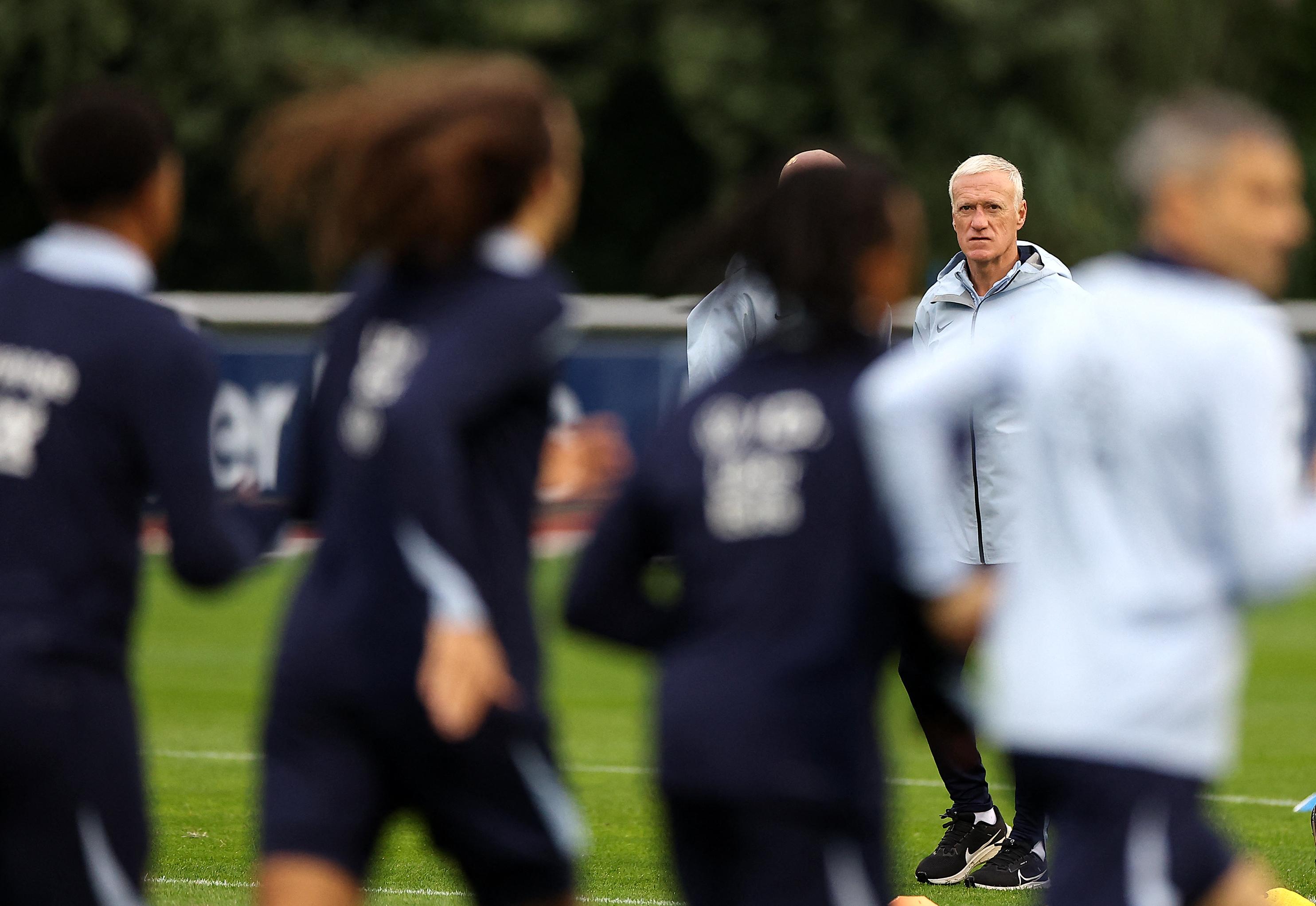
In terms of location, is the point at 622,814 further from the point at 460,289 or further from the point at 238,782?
the point at 460,289

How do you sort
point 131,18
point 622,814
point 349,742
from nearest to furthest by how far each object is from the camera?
point 349,742 < point 622,814 < point 131,18

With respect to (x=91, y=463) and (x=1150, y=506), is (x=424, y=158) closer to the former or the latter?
(x=91, y=463)

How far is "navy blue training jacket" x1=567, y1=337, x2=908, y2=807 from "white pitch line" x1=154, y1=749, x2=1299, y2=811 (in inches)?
213

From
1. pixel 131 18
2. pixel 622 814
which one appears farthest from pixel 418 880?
pixel 131 18

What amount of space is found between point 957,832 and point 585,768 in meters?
3.10

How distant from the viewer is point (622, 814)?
848 centimetres

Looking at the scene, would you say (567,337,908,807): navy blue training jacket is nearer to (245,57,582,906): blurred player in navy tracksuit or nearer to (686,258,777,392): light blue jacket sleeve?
(245,57,582,906): blurred player in navy tracksuit

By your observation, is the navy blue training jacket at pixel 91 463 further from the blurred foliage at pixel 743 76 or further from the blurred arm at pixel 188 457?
the blurred foliage at pixel 743 76

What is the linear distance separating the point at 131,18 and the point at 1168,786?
1165 inches

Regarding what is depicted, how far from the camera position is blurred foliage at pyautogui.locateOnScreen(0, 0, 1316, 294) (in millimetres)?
31516

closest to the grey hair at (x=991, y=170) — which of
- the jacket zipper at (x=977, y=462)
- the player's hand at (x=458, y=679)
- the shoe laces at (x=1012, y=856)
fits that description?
the jacket zipper at (x=977, y=462)

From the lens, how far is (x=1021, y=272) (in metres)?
7.07

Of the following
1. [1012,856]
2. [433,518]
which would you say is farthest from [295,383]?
[433,518]

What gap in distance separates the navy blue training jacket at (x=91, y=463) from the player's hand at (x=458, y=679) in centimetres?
51
